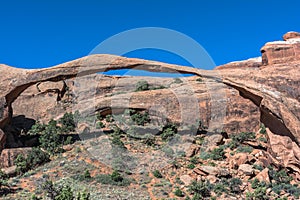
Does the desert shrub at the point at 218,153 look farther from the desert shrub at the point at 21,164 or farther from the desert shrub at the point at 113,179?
the desert shrub at the point at 21,164

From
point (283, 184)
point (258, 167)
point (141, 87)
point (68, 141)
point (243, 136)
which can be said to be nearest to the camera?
point (283, 184)

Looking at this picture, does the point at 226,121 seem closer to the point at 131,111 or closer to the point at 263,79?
the point at 131,111

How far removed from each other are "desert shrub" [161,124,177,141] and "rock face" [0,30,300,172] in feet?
Answer: 2.85

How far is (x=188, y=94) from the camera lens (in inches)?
906

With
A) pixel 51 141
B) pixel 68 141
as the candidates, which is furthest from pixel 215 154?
pixel 51 141

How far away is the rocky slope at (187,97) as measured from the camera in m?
11.6

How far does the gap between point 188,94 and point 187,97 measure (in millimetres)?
315

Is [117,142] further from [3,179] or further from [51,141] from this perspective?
[3,179]

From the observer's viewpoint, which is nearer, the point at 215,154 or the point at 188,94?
the point at 215,154

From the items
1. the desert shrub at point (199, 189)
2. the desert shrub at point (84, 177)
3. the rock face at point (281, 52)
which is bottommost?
the desert shrub at point (199, 189)

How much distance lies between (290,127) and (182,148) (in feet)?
28.7

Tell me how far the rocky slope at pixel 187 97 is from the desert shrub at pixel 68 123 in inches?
49.4

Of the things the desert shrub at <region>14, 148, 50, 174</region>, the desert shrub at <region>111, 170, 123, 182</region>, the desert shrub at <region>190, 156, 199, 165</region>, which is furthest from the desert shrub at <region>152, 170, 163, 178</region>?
the desert shrub at <region>14, 148, 50, 174</region>

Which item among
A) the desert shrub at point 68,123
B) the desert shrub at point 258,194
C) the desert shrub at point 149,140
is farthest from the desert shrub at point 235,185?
the desert shrub at point 68,123
